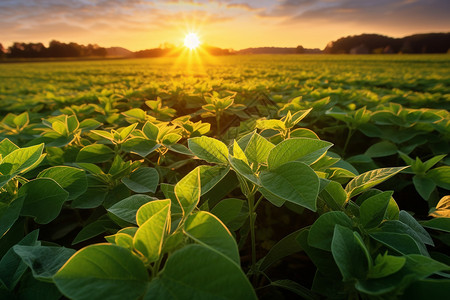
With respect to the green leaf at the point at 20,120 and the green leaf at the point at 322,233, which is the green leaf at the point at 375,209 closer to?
the green leaf at the point at 322,233

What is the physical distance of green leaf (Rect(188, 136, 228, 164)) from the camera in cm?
73

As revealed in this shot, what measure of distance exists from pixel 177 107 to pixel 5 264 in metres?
2.19

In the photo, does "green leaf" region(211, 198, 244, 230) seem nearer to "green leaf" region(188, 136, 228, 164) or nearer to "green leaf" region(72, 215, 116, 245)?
"green leaf" region(188, 136, 228, 164)

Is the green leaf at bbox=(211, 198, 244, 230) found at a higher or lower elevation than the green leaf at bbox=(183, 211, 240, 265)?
lower

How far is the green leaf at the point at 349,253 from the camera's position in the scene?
518mm

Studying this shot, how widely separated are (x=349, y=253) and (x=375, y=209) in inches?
6.5

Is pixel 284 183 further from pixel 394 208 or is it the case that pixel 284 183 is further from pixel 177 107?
pixel 177 107

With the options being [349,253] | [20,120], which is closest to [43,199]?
[349,253]

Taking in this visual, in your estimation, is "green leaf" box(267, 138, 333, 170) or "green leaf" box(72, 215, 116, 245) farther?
"green leaf" box(72, 215, 116, 245)

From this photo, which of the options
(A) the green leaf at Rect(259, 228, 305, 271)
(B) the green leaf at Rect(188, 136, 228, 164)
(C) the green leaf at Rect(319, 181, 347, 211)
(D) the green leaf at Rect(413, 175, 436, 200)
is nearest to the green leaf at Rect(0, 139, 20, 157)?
(B) the green leaf at Rect(188, 136, 228, 164)

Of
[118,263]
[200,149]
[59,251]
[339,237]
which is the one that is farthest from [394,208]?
[59,251]

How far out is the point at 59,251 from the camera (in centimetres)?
60

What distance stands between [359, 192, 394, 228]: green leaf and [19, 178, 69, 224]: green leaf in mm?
804

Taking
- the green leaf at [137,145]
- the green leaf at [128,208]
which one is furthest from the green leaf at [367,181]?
the green leaf at [137,145]
